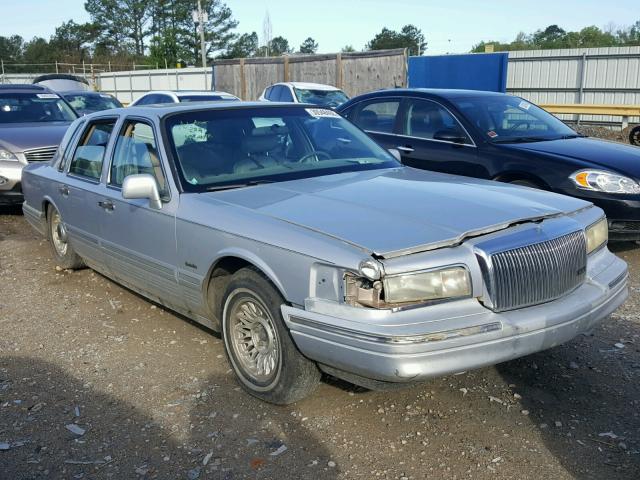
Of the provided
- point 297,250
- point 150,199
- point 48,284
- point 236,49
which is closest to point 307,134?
point 150,199

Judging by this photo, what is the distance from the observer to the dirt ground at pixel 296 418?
312 centimetres

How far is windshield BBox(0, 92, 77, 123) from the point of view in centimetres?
1049

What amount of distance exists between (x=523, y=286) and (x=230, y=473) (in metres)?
1.65

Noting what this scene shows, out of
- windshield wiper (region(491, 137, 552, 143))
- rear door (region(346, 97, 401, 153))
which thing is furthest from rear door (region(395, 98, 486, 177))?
windshield wiper (region(491, 137, 552, 143))

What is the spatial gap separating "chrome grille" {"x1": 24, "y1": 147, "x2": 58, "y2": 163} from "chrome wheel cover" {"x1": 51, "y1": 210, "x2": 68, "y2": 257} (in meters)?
3.13

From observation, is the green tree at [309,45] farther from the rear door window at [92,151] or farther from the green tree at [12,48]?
the rear door window at [92,151]

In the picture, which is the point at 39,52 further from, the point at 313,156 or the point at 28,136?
the point at 313,156

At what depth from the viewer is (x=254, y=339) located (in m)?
3.75

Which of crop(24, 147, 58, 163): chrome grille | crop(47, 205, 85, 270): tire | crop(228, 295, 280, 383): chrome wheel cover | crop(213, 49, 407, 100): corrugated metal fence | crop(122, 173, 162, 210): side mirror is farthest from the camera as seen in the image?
crop(213, 49, 407, 100): corrugated metal fence

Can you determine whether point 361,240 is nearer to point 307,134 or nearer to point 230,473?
point 230,473

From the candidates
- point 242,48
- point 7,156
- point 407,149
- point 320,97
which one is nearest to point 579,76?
point 320,97

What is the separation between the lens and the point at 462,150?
6992mm

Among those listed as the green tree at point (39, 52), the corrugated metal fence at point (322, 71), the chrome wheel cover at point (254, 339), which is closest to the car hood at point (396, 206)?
the chrome wheel cover at point (254, 339)

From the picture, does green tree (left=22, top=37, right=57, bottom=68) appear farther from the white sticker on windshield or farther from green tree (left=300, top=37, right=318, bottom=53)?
the white sticker on windshield
